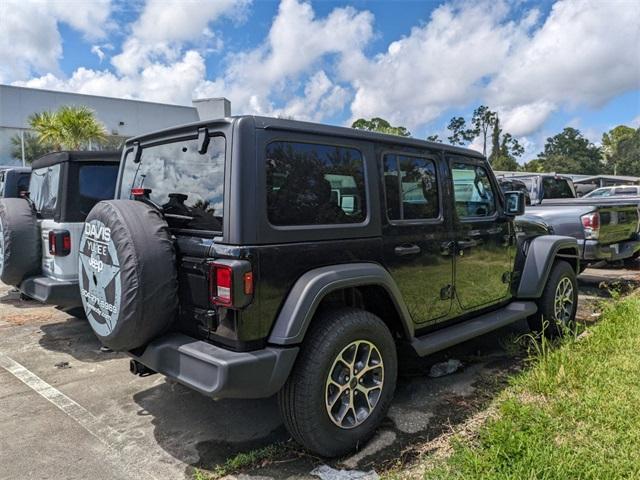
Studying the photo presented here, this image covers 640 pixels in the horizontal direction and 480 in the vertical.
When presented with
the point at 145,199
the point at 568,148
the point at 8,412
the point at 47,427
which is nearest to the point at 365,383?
the point at 145,199

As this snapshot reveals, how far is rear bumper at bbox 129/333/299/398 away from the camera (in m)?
2.47

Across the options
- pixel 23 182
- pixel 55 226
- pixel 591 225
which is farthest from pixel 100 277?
pixel 23 182

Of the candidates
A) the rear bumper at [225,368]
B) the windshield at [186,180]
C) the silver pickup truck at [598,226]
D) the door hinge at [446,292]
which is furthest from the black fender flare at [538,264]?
the windshield at [186,180]

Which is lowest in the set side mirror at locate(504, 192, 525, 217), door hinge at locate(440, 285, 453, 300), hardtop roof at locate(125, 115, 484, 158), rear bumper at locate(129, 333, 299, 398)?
rear bumper at locate(129, 333, 299, 398)

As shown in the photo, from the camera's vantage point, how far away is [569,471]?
2.43 metres

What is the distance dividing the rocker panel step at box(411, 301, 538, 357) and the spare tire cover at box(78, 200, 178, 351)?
177 cm

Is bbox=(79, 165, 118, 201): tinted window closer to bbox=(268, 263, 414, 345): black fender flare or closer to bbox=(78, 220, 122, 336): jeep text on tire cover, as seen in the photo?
bbox=(78, 220, 122, 336): jeep text on tire cover

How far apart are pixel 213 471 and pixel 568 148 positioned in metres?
84.0

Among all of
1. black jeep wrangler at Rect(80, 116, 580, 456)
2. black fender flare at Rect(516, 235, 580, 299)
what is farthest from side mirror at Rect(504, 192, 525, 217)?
black jeep wrangler at Rect(80, 116, 580, 456)

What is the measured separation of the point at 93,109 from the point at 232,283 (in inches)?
1262

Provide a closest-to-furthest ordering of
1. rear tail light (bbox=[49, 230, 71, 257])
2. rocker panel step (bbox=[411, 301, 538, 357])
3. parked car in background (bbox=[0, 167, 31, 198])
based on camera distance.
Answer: rocker panel step (bbox=[411, 301, 538, 357]) < rear tail light (bbox=[49, 230, 71, 257]) < parked car in background (bbox=[0, 167, 31, 198])

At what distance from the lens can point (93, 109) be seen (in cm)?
3008

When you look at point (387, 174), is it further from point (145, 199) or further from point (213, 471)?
point (213, 471)

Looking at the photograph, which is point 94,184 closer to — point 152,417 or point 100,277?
point 100,277
